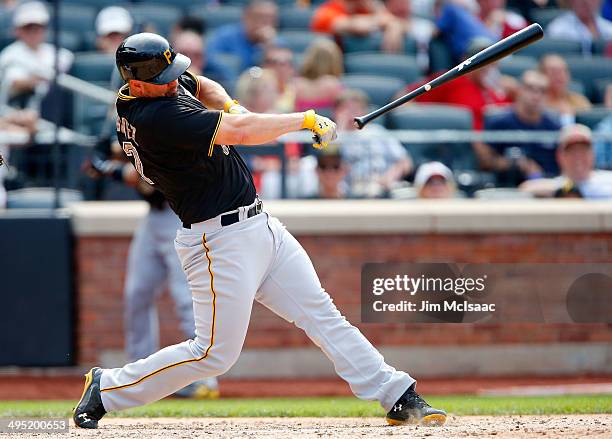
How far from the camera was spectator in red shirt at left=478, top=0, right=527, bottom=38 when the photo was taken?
1088cm

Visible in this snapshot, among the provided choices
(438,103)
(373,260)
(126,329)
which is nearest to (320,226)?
(373,260)

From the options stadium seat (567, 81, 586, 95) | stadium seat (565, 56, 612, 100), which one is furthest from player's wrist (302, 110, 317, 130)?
stadium seat (565, 56, 612, 100)

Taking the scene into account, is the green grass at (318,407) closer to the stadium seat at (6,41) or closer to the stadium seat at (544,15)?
the stadium seat at (6,41)

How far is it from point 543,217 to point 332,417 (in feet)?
9.47

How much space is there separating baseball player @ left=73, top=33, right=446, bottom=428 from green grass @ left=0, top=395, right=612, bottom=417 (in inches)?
43.4

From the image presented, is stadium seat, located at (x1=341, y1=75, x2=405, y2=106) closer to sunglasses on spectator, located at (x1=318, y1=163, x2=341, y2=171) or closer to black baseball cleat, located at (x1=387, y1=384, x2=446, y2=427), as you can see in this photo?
sunglasses on spectator, located at (x1=318, y1=163, x2=341, y2=171)

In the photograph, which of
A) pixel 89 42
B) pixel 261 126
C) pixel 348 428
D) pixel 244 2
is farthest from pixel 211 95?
pixel 244 2

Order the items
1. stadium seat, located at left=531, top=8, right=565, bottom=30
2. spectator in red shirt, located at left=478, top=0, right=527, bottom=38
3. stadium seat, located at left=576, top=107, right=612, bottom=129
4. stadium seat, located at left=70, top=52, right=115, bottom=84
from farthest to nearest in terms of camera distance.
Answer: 1. stadium seat, located at left=531, top=8, right=565, bottom=30
2. spectator in red shirt, located at left=478, top=0, right=527, bottom=38
3. stadium seat, located at left=576, top=107, right=612, bottom=129
4. stadium seat, located at left=70, top=52, right=115, bottom=84

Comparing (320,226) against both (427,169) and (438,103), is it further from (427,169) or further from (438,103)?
(438,103)

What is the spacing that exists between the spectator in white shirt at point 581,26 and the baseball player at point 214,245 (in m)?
6.93

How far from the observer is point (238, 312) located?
4.85 m

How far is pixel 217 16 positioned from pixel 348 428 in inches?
249

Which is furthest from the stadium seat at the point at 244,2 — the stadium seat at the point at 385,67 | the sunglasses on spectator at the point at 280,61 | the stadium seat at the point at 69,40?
the sunglasses on spectator at the point at 280,61

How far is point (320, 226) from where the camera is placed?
317 inches
